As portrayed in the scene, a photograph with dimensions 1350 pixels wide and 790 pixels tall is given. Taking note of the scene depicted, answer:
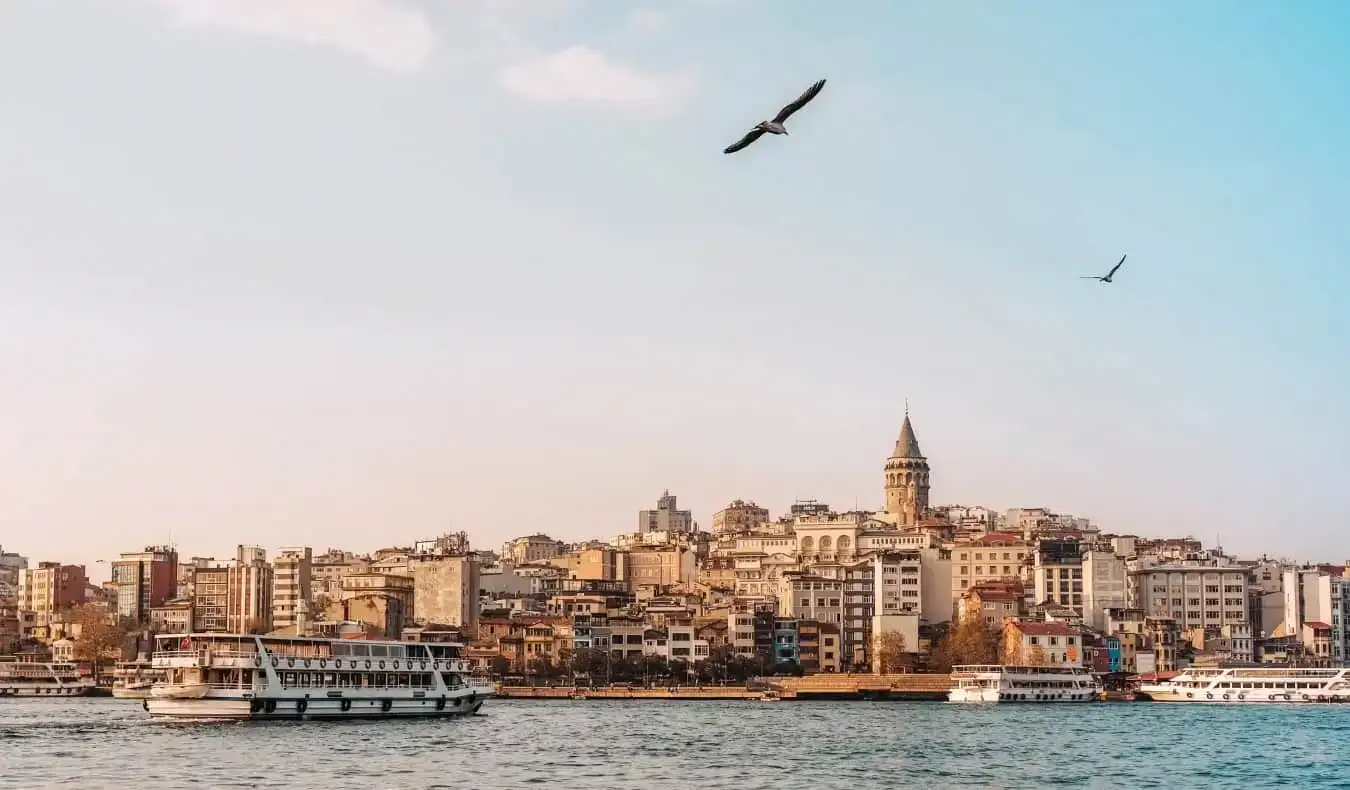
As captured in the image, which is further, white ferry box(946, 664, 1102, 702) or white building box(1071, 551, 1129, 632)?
white building box(1071, 551, 1129, 632)

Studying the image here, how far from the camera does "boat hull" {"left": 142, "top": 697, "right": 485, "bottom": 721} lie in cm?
5028

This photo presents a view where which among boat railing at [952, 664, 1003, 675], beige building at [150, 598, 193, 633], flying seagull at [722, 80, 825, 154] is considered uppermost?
flying seagull at [722, 80, 825, 154]

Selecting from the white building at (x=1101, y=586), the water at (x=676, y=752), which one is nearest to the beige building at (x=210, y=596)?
the white building at (x=1101, y=586)

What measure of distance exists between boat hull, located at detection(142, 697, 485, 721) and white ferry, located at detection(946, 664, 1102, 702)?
29778 mm

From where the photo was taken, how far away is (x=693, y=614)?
95.2 metres

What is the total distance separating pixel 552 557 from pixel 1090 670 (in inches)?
2336

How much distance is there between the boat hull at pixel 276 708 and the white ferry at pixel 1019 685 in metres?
29.8

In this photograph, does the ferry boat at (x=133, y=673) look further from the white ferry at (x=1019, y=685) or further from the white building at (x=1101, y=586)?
the white building at (x=1101, y=586)

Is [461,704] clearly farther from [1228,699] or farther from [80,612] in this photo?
[80,612]

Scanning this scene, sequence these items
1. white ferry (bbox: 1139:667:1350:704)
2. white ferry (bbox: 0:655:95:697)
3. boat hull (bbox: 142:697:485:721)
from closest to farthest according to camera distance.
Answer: boat hull (bbox: 142:697:485:721) → white ferry (bbox: 1139:667:1350:704) → white ferry (bbox: 0:655:95:697)

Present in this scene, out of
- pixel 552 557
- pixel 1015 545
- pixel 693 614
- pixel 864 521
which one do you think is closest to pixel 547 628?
pixel 693 614

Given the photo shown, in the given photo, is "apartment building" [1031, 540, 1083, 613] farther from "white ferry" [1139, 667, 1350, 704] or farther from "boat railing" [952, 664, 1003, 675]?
"boat railing" [952, 664, 1003, 675]

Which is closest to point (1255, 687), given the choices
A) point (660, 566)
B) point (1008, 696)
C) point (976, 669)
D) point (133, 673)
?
point (1008, 696)

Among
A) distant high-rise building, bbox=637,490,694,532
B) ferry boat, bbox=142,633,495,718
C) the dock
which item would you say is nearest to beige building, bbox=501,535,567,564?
distant high-rise building, bbox=637,490,694,532
